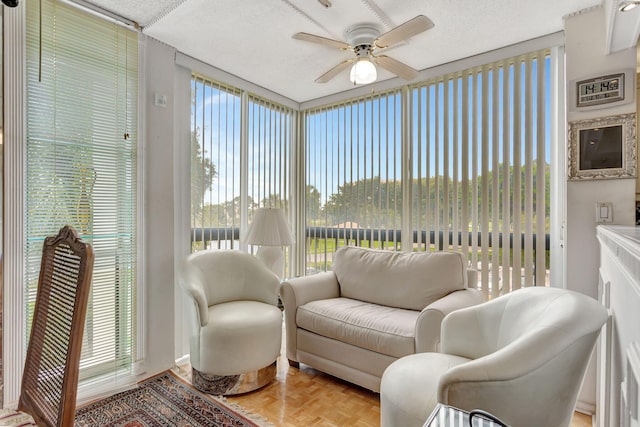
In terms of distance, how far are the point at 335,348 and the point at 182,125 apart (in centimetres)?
221

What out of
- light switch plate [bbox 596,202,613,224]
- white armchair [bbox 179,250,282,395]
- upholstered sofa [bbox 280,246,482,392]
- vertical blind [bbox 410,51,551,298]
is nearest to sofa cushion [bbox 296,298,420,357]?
upholstered sofa [bbox 280,246,482,392]

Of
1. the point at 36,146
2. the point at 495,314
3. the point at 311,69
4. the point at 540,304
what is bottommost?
the point at 495,314

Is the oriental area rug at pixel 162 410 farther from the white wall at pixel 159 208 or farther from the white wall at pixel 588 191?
the white wall at pixel 588 191

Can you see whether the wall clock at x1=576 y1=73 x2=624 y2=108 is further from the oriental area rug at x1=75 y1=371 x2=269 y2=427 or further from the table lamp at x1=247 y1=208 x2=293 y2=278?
the oriental area rug at x1=75 y1=371 x2=269 y2=427

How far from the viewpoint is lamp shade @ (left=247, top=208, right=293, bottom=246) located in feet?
9.37

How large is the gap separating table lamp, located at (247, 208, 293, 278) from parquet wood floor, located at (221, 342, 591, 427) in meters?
0.98

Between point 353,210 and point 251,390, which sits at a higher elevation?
point 353,210

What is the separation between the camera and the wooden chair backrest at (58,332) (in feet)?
3.03

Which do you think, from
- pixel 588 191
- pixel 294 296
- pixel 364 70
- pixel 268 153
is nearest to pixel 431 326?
pixel 294 296

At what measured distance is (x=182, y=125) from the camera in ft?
9.12

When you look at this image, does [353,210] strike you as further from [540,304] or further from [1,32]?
[1,32]

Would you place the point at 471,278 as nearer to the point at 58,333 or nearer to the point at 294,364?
the point at 294,364

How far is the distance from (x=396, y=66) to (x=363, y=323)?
1.78m

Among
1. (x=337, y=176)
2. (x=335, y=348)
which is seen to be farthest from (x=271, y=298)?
(x=337, y=176)
